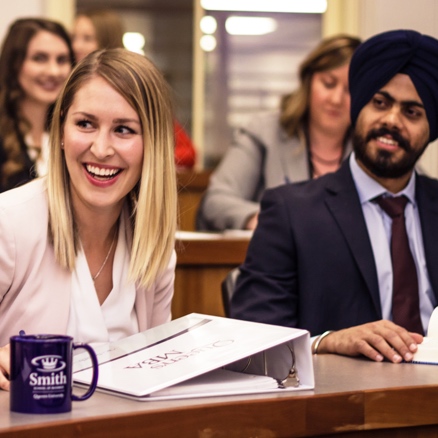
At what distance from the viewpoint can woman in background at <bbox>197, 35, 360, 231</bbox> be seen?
4008 mm

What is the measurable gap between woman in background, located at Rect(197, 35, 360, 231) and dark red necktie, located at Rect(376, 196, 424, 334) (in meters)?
1.50

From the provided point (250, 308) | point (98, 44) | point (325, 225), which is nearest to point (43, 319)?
point (250, 308)

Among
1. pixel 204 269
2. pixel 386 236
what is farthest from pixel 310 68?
pixel 386 236

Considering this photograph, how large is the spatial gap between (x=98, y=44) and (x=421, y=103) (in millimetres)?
2780

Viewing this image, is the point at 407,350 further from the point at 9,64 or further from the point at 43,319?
the point at 9,64

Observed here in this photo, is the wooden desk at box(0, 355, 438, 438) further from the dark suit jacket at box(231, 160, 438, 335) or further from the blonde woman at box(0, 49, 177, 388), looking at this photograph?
the dark suit jacket at box(231, 160, 438, 335)

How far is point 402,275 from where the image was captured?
237cm

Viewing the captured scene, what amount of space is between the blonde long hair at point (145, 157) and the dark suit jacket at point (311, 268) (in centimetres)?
31

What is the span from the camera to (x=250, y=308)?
7.70 feet

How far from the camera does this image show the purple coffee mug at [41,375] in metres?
1.28

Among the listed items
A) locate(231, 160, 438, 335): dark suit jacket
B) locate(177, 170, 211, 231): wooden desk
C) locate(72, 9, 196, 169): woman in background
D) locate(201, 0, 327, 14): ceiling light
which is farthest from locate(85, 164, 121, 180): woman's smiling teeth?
locate(201, 0, 327, 14): ceiling light

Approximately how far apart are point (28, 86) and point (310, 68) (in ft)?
4.03

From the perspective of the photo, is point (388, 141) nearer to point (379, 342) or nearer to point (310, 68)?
point (379, 342)

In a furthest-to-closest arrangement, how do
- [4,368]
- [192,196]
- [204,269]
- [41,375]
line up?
[192,196] → [204,269] → [4,368] → [41,375]
